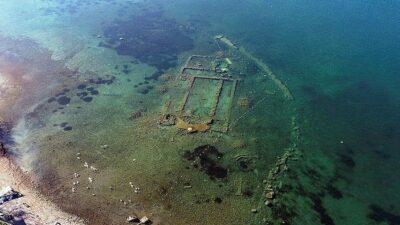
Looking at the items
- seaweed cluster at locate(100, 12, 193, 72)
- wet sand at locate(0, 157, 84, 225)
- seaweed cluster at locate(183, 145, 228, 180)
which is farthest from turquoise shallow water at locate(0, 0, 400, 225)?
wet sand at locate(0, 157, 84, 225)

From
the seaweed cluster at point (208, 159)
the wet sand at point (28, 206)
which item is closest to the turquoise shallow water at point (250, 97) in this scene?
the seaweed cluster at point (208, 159)

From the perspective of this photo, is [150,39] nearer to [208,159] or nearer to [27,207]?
[208,159]

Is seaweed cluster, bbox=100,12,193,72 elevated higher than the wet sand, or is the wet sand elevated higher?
seaweed cluster, bbox=100,12,193,72

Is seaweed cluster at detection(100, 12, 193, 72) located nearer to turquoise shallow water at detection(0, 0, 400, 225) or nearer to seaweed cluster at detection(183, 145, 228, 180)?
turquoise shallow water at detection(0, 0, 400, 225)

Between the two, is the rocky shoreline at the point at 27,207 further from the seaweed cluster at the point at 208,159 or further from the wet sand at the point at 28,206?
the seaweed cluster at the point at 208,159

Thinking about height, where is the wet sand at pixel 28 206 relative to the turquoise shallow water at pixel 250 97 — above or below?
below

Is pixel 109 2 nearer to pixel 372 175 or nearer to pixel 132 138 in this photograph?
pixel 132 138

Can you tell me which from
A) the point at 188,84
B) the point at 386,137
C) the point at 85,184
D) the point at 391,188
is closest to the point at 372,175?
the point at 391,188

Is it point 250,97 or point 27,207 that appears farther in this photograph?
point 250,97

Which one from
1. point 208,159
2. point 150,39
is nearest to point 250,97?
point 208,159
